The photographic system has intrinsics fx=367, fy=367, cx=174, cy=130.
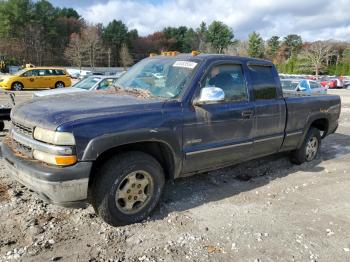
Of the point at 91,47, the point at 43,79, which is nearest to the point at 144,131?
the point at 43,79

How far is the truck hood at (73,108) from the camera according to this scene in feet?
11.5

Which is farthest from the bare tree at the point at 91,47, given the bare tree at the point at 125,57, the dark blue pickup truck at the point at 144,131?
the dark blue pickup truck at the point at 144,131

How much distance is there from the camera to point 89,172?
349 centimetres

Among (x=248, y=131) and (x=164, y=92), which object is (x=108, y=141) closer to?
(x=164, y=92)

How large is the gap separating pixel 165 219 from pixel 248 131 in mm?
1696

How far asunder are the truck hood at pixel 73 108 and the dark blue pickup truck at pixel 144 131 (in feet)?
0.03

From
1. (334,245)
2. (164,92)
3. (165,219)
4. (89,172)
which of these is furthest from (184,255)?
(164,92)

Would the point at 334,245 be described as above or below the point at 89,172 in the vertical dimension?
below

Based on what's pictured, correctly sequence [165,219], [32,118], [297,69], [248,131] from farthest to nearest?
[297,69]
[248,131]
[165,219]
[32,118]

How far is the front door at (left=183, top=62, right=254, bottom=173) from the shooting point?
4293mm

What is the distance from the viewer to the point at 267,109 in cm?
523

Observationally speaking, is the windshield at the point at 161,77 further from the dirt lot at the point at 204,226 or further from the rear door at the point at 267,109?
the dirt lot at the point at 204,226

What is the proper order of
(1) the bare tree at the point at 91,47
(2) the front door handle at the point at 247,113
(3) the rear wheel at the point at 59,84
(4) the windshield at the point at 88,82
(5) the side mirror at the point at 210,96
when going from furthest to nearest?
(1) the bare tree at the point at 91,47 → (3) the rear wheel at the point at 59,84 → (4) the windshield at the point at 88,82 → (2) the front door handle at the point at 247,113 → (5) the side mirror at the point at 210,96

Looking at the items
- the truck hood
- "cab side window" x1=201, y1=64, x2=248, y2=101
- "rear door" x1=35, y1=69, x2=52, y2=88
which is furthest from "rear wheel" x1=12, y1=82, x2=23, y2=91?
"cab side window" x1=201, y1=64, x2=248, y2=101
